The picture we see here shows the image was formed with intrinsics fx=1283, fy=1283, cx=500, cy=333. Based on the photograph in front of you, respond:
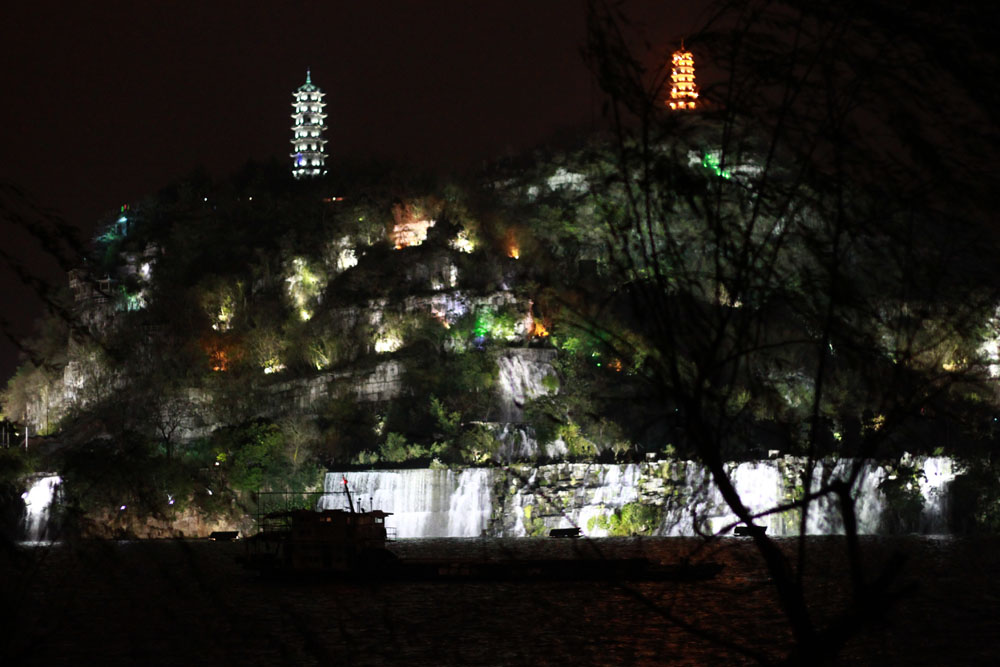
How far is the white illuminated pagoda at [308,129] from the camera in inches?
6309

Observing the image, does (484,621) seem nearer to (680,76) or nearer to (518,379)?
(680,76)

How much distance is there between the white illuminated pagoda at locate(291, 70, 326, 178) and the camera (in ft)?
526

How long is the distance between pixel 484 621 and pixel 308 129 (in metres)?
123

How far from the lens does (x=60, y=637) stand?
46.3 metres

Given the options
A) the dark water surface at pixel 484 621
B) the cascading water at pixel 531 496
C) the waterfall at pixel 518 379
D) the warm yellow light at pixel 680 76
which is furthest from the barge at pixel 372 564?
the warm yellow light at pixel 680 76

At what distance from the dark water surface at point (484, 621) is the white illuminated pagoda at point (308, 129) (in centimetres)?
9289

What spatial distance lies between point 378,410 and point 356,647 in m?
65.8

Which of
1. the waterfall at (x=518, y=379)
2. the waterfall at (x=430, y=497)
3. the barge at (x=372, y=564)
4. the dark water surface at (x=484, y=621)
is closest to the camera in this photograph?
the dark water surface at (x=484, y=621)

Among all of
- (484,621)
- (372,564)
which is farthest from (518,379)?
(484,621)

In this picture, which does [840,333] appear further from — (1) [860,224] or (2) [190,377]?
(2) [190,377]

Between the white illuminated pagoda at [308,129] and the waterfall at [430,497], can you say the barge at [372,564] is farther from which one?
the white illuminated pagoda at [308,129]

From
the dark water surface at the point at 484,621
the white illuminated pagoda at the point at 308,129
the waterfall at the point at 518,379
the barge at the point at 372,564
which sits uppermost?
the white illuminated pagoda at the point at 308,129

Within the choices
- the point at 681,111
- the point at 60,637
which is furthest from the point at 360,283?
the point at 681,111

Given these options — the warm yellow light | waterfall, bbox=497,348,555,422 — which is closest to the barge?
waterfall, bbox=497,348,555,422
